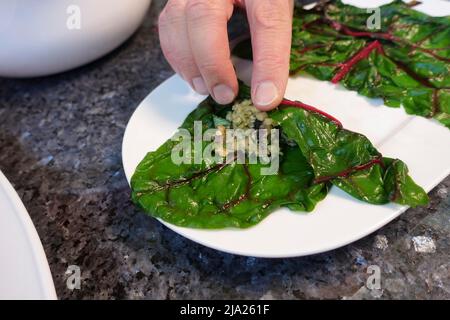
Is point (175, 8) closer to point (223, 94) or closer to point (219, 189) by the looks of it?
point (223, 94)

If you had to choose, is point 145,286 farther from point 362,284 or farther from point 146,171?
point 362,284

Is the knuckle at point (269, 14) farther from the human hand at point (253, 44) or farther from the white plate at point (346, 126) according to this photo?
the white plate at point (346, 126)

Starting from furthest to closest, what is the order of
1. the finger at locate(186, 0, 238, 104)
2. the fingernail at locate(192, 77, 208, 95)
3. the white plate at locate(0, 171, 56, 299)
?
1. the fingernail at locate(192, 77, 208, 95)
2. the finger at locate(186, 0, 238, 104)
3. the white plate at locate(0, 171, 56, 299)

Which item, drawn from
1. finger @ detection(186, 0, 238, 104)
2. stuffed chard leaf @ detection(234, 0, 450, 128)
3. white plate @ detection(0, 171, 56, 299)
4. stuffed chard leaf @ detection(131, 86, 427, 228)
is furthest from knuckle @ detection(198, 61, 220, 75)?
white plate @ detection(0, 171, 56, 299)

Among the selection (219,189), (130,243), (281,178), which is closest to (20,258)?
(130,243)

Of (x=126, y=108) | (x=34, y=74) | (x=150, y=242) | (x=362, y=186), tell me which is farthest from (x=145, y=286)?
(x=34, y=74)

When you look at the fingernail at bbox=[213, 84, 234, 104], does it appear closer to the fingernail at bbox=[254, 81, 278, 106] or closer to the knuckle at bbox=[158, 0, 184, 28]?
the fingernail at bbox=[254, 81, 278, 106]
